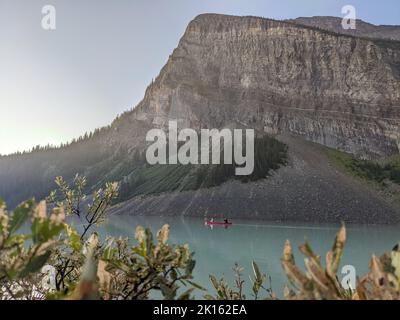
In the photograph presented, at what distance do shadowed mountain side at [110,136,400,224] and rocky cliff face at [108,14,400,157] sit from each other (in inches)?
1258

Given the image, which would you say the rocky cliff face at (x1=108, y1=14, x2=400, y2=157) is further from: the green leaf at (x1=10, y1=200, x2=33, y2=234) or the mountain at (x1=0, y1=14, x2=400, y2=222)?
the green leaf at (x1=10, y1=200, x2=33, y2=234)

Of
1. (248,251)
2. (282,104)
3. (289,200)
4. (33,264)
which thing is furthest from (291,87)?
(33,264)

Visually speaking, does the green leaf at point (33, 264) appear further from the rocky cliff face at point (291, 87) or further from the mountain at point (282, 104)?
the rocky cliff face at point (291, 87)

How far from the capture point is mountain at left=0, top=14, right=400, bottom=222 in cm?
13575

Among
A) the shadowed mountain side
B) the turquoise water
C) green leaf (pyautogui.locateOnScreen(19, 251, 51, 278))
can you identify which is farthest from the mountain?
green leaf (pyautogui.locateOnScreen(19, 251, 51, 278))

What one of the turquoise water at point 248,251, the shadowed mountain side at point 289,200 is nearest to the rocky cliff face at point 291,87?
the shadowed mountain side at point 289,200

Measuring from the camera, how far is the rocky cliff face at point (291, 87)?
542ft

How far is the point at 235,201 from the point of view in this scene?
125 meters

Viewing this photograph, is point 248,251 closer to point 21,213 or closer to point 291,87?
point 21,213

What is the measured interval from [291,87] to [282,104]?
10.0 m

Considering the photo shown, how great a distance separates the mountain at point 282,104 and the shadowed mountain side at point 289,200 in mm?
598

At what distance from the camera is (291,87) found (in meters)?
180
